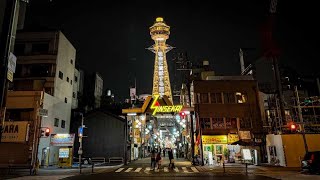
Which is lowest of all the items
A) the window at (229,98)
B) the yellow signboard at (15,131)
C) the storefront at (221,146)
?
the storefront at (221,146)

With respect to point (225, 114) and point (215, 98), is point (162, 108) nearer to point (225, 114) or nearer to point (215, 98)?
point (215, 98)

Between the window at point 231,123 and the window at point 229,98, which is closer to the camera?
the window at point 231,123

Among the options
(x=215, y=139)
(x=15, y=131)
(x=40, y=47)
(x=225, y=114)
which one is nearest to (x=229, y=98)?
(x=225, y=114)

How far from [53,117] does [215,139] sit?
24835mm

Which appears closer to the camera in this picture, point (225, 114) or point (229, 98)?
point (225, 114)

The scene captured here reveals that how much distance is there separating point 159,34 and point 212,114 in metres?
72.3

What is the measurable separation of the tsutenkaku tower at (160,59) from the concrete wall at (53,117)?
5022cm

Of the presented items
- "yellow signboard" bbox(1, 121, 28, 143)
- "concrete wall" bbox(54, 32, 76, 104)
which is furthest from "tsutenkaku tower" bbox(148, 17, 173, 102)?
"yellow signboard" bbox(1, 121, 28, 143)

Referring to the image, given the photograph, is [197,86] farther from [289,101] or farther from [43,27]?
[43,27]

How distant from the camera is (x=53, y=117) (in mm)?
38062

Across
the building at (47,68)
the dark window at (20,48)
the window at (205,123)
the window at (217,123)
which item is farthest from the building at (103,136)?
the dark window at (20,48)

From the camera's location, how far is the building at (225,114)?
1347 inches

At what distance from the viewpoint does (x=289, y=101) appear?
40.2m

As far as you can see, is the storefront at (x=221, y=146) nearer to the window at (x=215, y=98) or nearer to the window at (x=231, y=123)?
the window at (x=231, y=123)
